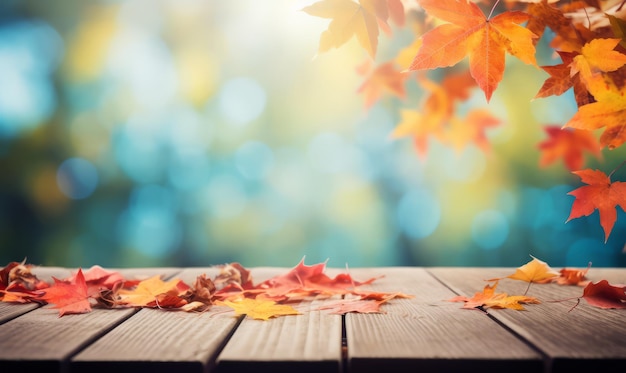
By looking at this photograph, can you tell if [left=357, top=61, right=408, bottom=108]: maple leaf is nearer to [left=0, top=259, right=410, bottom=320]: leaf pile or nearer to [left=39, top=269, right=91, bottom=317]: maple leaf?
[left=0, top=259, right=410, bottom=320]: leaf pile

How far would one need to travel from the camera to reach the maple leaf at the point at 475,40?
0.72 m

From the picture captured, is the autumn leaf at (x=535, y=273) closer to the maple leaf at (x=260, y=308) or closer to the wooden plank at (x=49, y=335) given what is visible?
the maple leaf at (x=260, y=308)

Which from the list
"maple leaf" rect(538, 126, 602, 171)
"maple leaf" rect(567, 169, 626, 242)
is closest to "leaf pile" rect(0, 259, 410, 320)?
"maple leaf" rect(567, 169, 626, 242)

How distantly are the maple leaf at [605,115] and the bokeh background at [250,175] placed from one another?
6.22 ft

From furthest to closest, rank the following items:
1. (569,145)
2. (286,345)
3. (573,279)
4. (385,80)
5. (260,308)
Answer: (569,145), (385,80), (573,279), (260,308), (286,345)

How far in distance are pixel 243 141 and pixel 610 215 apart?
2.28 metres

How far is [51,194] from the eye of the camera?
2.81 meters

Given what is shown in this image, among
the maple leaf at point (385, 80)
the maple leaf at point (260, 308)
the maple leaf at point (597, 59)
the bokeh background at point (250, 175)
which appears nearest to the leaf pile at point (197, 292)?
the maple leaf at point (260, 308)

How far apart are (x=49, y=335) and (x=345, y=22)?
57 centimetres

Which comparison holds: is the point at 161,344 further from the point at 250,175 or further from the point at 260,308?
the point at 250,175

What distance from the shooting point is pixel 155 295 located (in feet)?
2.78

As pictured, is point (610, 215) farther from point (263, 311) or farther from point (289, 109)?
point (289, 109)

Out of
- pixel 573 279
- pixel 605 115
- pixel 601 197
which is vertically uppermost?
pixel 605 115

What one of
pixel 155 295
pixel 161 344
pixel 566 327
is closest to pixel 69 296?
pixel 155 295
